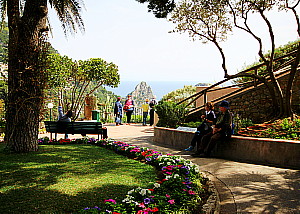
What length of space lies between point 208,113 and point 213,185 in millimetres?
3813

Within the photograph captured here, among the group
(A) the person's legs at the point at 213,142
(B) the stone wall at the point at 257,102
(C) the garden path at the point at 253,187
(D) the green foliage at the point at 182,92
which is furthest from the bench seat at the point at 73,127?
(D) the green foliage at the point at 182,92

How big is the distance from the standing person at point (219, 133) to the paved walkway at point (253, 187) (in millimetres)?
729

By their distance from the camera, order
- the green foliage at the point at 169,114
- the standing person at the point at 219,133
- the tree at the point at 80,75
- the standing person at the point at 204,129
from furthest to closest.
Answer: the tree at the point at 80,75, the green foliage at the point at 169,114, the standing person at the point at 204,129, the standing person at the point at 219,133

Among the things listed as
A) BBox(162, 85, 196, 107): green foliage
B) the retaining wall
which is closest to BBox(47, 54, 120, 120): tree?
BBox(162, 85, 196, 107): green foliage

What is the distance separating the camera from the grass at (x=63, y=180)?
Answer: 11.9 ft

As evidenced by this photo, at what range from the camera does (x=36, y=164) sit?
5.59 meters

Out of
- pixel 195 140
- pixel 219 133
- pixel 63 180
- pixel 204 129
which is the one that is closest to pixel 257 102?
pixel 204 129

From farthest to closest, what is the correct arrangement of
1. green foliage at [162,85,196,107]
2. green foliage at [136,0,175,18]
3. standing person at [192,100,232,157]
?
green foliage at [162,85,196,107]
green foliage at [136,0,175,18]
standing person at [192,100,232,157]

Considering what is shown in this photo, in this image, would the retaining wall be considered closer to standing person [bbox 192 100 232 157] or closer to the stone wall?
standing person [bbox 192 100 232 157]

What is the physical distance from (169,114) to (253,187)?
6609 mm

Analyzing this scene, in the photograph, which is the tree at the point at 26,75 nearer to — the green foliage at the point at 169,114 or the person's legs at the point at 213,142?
the person's legs at the point at 213,142

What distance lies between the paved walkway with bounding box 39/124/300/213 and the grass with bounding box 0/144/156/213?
129 centimetres

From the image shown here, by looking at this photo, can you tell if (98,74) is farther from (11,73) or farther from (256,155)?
(256,155)

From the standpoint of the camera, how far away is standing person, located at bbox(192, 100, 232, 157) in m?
7.50
